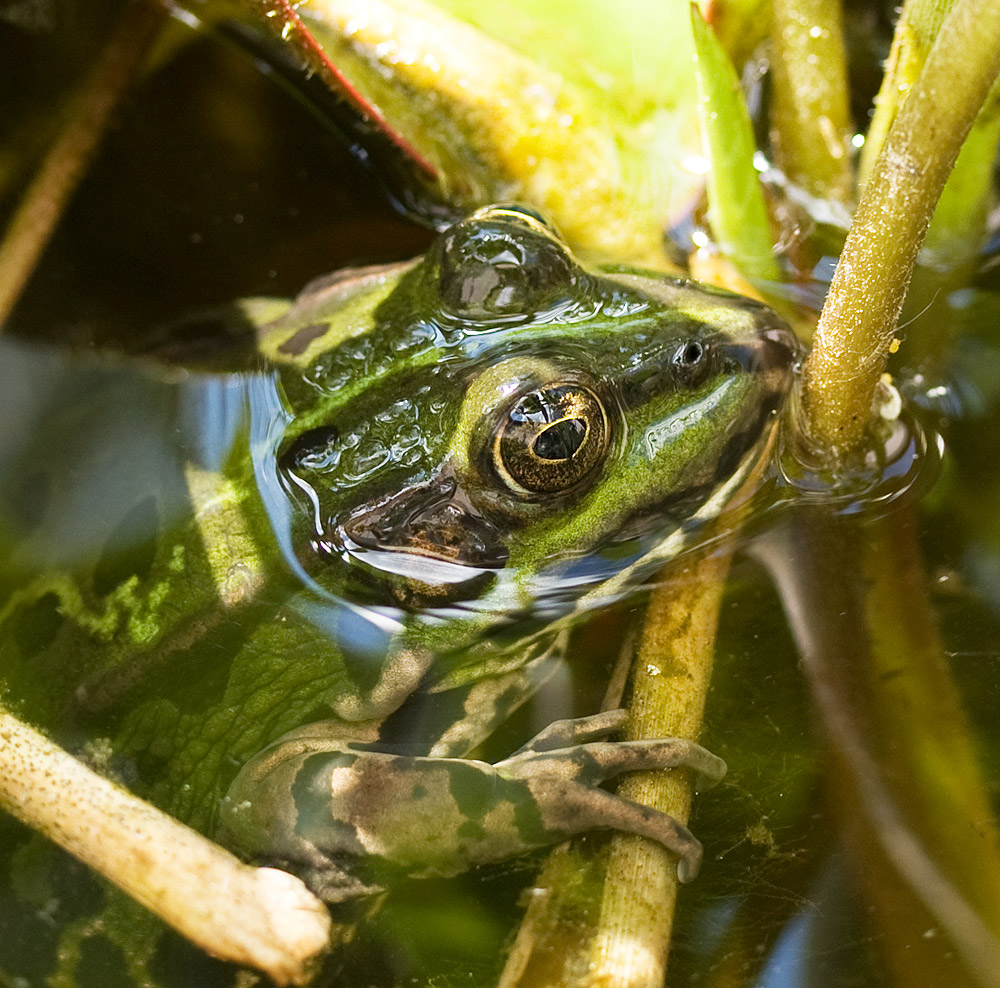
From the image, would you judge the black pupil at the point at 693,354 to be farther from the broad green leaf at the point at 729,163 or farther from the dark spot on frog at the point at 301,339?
the dark spot on frog at the point at 301,339

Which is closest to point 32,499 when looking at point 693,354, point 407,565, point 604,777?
point 407,565

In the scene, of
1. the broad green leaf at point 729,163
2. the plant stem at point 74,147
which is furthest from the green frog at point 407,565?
the plant stem at point 74,147

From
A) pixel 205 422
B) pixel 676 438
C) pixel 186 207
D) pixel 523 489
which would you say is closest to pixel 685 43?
pixel 676 438

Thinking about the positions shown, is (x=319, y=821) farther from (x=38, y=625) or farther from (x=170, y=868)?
(x=38, y=625)

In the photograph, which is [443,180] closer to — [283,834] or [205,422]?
[205,422]

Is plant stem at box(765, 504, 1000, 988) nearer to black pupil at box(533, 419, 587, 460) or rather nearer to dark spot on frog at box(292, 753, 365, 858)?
black pupil at box(533, 419, 587, 460)

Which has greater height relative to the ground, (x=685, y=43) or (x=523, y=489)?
(x=685, y=43)

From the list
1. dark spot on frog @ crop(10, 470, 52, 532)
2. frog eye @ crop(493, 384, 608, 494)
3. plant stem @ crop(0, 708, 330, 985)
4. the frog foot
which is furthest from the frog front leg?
dark spot on frog @ crop(10, 470, 52, 532)

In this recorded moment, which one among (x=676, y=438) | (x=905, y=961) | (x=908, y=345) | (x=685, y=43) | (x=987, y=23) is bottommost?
(x=905, y=961)
